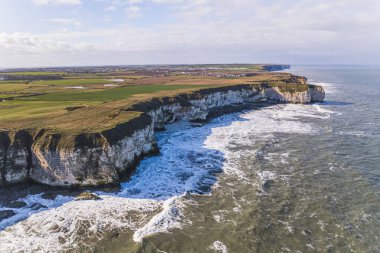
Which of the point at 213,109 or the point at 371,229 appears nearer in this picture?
the point at 371,229

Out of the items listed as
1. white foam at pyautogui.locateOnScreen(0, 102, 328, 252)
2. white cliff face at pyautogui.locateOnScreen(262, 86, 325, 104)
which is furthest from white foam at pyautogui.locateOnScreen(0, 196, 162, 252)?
white cliff face at pyautogui.locateOnScreen(262, 86, 325, 104)

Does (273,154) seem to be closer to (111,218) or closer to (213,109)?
(111,218)

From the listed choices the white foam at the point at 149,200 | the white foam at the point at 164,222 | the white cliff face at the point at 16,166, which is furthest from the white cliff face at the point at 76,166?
the white foam at the point at 164,222

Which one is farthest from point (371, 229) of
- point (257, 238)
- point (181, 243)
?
point (181, 243)

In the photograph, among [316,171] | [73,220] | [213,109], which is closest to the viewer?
[73,220]

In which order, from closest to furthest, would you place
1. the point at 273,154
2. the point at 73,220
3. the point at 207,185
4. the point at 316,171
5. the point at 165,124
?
the point at 73,220, the point at 207,185, the point at 316,171, the point at 273,154, the point at 165,124

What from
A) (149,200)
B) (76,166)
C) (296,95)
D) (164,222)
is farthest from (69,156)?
(296,95)

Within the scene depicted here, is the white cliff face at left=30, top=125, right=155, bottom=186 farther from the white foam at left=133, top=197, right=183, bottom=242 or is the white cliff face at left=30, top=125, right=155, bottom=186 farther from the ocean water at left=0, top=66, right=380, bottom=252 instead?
the white foam at left=133, top=197, right=183, bottom=242

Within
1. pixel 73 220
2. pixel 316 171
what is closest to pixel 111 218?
pixel 73 220
